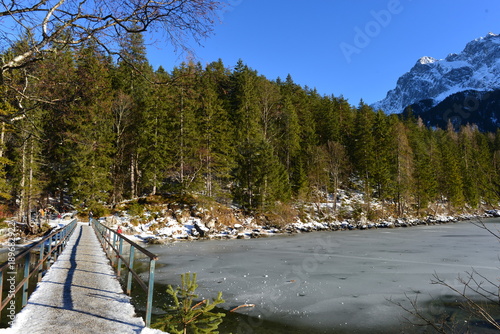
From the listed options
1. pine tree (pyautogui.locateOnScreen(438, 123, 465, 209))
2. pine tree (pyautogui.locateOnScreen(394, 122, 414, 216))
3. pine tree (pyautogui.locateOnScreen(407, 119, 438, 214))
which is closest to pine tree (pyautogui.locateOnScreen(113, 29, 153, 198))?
pine tree (pyautogui.locateOnScreen(394, 122, 414, 216))

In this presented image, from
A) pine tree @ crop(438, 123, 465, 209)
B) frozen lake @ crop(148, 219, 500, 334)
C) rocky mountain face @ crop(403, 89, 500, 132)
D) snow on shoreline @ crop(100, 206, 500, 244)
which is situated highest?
rocky mountain face @ crop(403, 89, 500, 132)

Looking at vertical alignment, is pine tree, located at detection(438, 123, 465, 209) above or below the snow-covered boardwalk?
above

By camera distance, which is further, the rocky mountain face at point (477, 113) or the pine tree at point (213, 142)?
the rocky mountain face at point (477, 113)

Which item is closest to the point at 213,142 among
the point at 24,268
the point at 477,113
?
the point at 24,268

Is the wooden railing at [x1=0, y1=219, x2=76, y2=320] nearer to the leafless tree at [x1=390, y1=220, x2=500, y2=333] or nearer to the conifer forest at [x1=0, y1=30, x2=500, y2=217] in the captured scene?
the leafless tree at [x1=390, y1=220, x2=500, y2=333]

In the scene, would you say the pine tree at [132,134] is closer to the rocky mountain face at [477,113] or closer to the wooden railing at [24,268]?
the wooden railing at [24,268]

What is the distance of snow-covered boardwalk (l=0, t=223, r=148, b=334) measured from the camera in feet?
12.1

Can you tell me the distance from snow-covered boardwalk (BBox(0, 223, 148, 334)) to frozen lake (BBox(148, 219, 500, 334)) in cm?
301

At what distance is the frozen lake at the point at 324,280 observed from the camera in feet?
22.5

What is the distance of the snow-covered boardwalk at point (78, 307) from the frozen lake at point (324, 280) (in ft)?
9.87

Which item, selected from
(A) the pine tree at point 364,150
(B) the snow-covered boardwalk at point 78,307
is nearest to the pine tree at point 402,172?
(A) the pine tree at point 364,150

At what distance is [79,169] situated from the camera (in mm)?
27344

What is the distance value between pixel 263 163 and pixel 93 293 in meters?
27.3

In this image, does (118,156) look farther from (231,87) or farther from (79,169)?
(231,87)
